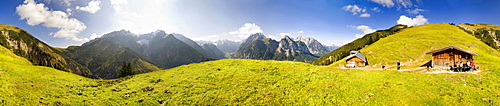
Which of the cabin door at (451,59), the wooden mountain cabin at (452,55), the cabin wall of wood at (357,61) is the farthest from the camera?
the cabin wall of wood at (357,61)

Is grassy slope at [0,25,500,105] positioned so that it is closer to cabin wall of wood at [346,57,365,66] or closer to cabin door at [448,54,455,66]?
cabin door at [448,54,455,66]

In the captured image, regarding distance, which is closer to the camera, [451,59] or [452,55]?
[452,55]

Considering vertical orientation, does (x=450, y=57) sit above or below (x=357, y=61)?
above

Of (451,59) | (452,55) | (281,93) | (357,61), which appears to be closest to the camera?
(281,93)

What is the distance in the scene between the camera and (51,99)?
17.7m

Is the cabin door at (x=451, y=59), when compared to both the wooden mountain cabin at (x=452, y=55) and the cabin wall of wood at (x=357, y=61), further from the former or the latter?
the cabin wall of wood at (x=357, y=61)

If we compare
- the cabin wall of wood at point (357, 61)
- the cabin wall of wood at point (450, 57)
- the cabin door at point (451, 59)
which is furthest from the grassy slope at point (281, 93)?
the cabin wall of wood at point (357, 61)

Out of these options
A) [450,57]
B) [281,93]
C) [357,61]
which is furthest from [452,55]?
[281,93]

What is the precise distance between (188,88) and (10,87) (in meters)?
17.9

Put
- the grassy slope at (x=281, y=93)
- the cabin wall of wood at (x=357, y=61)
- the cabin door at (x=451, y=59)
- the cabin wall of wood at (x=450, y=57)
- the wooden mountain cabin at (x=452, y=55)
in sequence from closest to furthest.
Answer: the grassy slope at (x=281, y=93) → the wooden mountain cabin at (x=452, y=55) → the cabin wall of wood at (x=450, y=57) → the cabin door at (x=451, y=59) → the cabin wall of wood at (x=357, y=61)

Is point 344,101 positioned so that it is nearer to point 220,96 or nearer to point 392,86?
point 392,86

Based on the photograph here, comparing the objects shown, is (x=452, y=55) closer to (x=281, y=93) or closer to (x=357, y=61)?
(x=357, y=61)

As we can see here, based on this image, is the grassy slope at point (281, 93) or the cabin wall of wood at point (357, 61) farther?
the cabin wall of wood at point (357, 61)

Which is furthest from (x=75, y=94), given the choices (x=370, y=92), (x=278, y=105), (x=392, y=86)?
(x=392, y=86)
